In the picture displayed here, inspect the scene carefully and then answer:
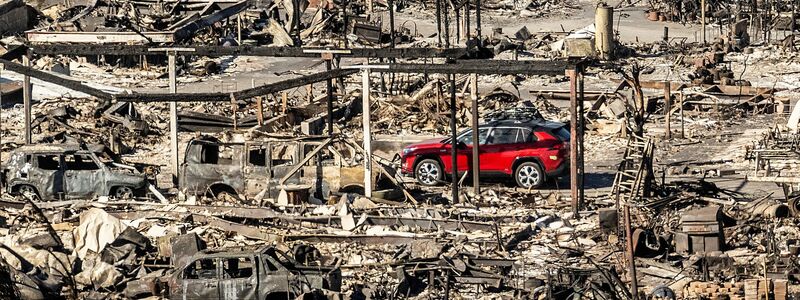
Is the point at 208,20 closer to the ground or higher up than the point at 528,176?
higher up

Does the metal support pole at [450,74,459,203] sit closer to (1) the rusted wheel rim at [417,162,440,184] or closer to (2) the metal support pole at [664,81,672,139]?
(1) the rusted wheel rim at [417,162,440,184]

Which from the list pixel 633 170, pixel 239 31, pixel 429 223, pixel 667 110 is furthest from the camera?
pixel 239 31

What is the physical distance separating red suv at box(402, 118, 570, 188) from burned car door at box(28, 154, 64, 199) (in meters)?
6.30

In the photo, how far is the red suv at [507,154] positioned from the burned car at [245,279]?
32.6ft

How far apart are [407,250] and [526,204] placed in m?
4.94

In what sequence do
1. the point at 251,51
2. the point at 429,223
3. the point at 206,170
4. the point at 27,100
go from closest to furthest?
the point at 429,223 < the point at 206,170 < the point at 251,51 < the point at 27,100

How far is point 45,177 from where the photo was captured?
30.1 metres

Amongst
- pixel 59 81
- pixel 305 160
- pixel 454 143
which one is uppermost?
pixel 59 81

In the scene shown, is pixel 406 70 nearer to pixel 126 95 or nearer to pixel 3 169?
pixel 126 95

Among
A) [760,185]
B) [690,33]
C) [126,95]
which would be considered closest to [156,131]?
[126,95]

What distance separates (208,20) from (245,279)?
31.0 metres

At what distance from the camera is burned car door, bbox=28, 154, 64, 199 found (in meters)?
30.0

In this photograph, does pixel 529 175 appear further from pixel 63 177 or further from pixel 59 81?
pixel 59 81

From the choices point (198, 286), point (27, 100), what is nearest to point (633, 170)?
point (198, 286)
